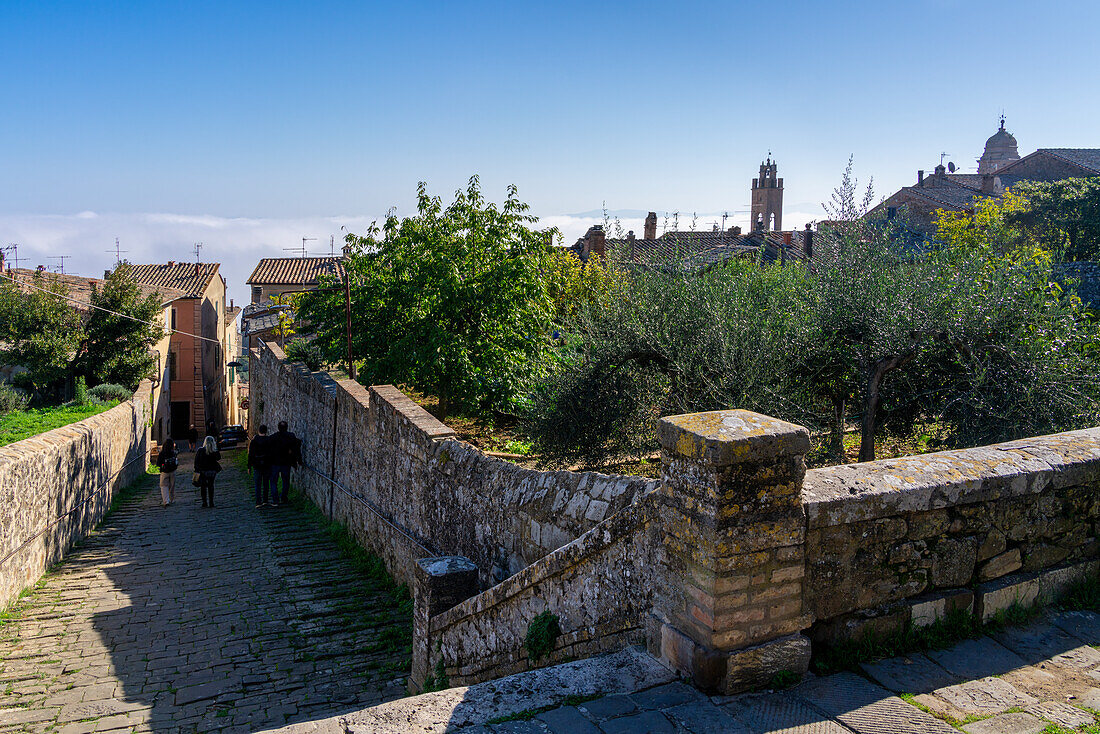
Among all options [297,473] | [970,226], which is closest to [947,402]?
[297,473]

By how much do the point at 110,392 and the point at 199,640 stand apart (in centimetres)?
1812

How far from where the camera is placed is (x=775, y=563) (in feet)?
12.0

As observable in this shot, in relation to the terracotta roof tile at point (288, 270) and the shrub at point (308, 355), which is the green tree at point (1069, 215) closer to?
the shrub at point (308, 355)

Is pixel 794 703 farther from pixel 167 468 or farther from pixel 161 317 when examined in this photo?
pixel 161 317

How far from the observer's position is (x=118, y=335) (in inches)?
989

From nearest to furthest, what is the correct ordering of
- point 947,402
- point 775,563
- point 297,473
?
1. point 775,563
2. point 947,402
3. point 297,473

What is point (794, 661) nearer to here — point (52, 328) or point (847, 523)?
point (847, 523)

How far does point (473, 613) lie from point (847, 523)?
11.1 ft

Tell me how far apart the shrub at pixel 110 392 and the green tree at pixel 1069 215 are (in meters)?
34.2

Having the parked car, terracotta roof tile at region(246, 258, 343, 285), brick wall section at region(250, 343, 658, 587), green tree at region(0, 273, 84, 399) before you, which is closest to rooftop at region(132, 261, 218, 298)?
terracotta roof tile at region(246, 258, 343, 285)

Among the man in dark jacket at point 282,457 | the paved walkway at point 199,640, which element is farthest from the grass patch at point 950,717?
the man in dark jacket at point 282,457

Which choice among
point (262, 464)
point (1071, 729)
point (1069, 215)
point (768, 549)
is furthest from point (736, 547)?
point (1069, 215)

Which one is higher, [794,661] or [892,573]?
[892,573]

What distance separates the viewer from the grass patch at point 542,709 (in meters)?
3.46
